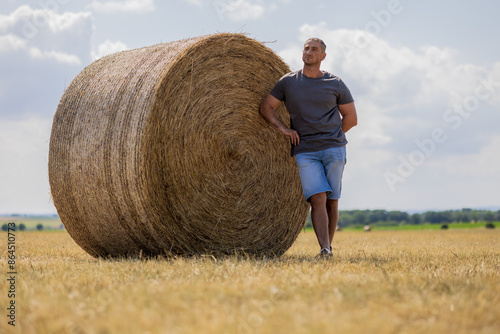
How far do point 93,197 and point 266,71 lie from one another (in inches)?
90.4

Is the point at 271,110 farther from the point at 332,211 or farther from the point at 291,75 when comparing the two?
the point at 332,211

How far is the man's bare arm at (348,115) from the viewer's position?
6.16 meters

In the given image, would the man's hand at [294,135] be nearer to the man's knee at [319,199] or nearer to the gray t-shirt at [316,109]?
the gray t-shirt at [316,109]

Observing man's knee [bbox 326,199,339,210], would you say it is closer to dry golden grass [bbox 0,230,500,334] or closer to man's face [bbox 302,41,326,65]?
man's face [bbox 302,41,326,65]

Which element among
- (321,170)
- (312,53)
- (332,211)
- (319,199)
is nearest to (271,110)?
(312,53)

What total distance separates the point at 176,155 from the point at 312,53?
1.72 m

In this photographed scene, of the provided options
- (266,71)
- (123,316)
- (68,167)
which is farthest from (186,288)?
(266,71)

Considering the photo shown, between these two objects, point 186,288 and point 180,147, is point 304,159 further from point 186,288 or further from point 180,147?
point 186,288

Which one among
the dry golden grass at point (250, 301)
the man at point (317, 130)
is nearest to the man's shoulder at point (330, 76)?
the man at point (317, 130)

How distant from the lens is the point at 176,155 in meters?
5.48

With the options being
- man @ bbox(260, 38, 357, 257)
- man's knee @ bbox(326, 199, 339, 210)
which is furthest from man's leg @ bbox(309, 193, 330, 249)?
man's knee @ bbox(326, 199, 339, 210)

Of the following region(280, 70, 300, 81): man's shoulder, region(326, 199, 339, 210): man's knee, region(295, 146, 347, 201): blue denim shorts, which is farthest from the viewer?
region(326, 199, 339, 210): man's knee

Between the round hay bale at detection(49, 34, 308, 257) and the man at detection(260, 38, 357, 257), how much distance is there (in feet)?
1.67

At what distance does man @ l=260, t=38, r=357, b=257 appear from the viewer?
5906mm
